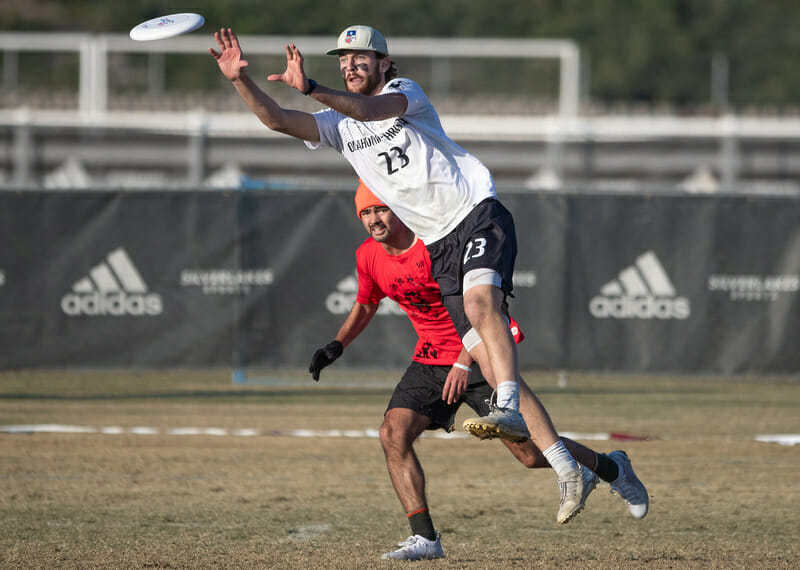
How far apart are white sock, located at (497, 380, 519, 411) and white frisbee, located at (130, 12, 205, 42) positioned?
2322 mm

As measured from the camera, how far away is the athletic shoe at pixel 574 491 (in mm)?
5746

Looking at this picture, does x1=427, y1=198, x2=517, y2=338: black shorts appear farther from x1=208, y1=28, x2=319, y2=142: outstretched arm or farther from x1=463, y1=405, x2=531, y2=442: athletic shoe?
x1=208, y1=28, x2=319, y2=142: outstretched arm

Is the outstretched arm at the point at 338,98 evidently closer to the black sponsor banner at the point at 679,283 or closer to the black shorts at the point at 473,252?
the black shorts at the point at 473,252

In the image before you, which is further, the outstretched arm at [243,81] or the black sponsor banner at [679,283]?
the black sponsor banner at [679,283]

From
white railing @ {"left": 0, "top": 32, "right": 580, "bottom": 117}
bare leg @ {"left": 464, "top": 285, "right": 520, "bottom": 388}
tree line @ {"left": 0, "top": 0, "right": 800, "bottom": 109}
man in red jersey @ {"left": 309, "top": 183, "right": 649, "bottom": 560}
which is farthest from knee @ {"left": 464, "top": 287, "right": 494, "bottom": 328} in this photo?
tree line @ {"left": 0, "top": 0, "right": 800, "bottom": 109}

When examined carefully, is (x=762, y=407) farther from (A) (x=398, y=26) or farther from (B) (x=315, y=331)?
(A) (x=398, y=26)

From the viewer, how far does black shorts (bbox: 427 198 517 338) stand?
6.03 metres

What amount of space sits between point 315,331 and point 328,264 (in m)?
0.84

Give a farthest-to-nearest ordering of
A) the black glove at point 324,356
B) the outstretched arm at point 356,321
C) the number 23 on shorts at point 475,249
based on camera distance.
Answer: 1. the outstretched arm at point 356,321
2. the black glove at point 324,356
3. the number 23 on shorts at point 475,249

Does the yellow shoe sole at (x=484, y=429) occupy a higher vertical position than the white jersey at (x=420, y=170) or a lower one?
lower

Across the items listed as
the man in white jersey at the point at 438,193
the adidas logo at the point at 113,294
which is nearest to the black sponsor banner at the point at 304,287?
the adidas logo at the point at 113,294

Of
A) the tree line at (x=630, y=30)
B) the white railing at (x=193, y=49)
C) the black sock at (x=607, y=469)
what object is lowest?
the black sock at (x=607, y=469)

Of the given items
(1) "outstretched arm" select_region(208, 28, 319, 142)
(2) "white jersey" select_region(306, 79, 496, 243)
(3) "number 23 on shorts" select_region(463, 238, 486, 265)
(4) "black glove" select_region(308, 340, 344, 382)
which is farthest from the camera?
(4) "black glove" select_region(308, 340, 344, 382)

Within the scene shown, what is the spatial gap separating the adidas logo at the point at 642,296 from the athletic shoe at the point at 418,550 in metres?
8.27
